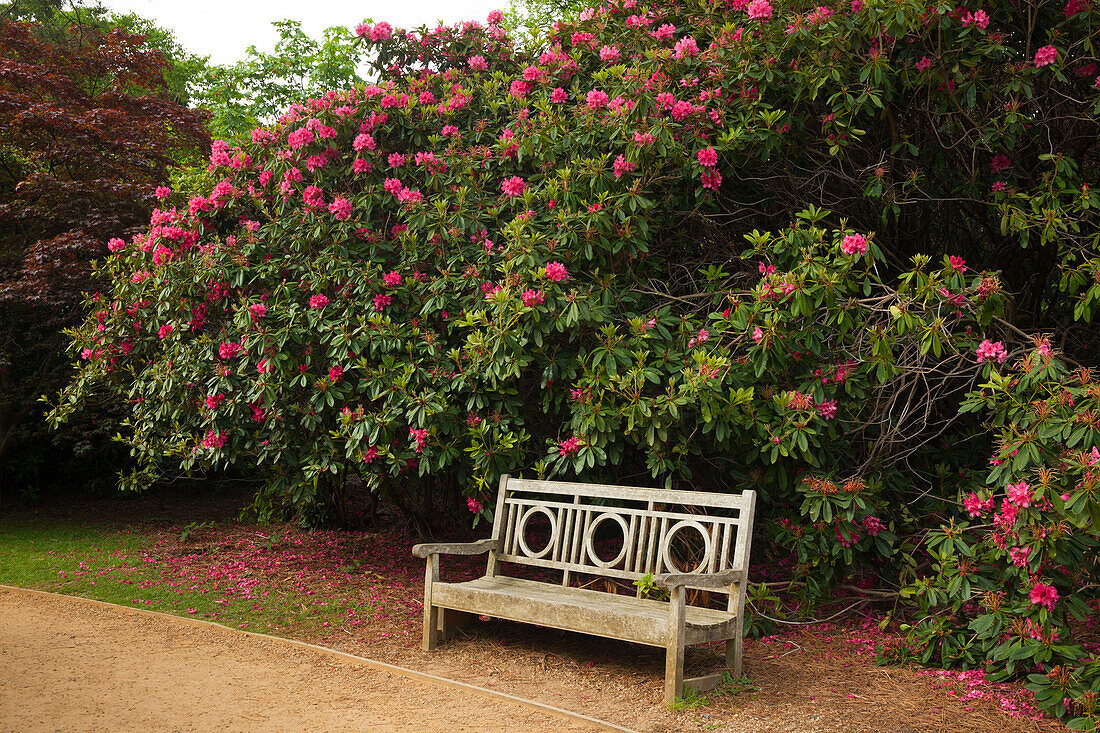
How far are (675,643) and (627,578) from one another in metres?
0.74

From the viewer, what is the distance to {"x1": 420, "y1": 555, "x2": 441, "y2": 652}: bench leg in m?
4.15

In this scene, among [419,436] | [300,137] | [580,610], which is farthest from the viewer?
[300,137]

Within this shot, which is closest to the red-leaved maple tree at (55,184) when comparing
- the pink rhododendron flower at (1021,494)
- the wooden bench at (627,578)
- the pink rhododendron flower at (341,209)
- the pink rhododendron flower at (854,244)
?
the pink rhododendron flower at (341,209)

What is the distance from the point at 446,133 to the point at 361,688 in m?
3.48

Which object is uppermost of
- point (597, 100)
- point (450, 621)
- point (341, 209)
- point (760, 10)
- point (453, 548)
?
point (760, 10)

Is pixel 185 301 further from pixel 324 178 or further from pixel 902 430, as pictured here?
pixel 902 430

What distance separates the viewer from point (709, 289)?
4.79 m

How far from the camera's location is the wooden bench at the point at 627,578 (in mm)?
3377

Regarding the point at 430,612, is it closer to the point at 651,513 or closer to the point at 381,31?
the point at 651,513

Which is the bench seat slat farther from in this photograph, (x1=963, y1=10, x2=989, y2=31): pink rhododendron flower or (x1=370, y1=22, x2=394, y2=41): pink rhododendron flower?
(x1=370, y1=22, x2=394, y2=41): pink rhododendron flower

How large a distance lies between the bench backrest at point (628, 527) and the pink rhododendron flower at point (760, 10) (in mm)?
2717

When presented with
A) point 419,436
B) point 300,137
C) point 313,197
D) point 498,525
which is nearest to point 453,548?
point 498,525

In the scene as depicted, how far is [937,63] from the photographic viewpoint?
14.8 ft

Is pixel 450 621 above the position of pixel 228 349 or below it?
below
